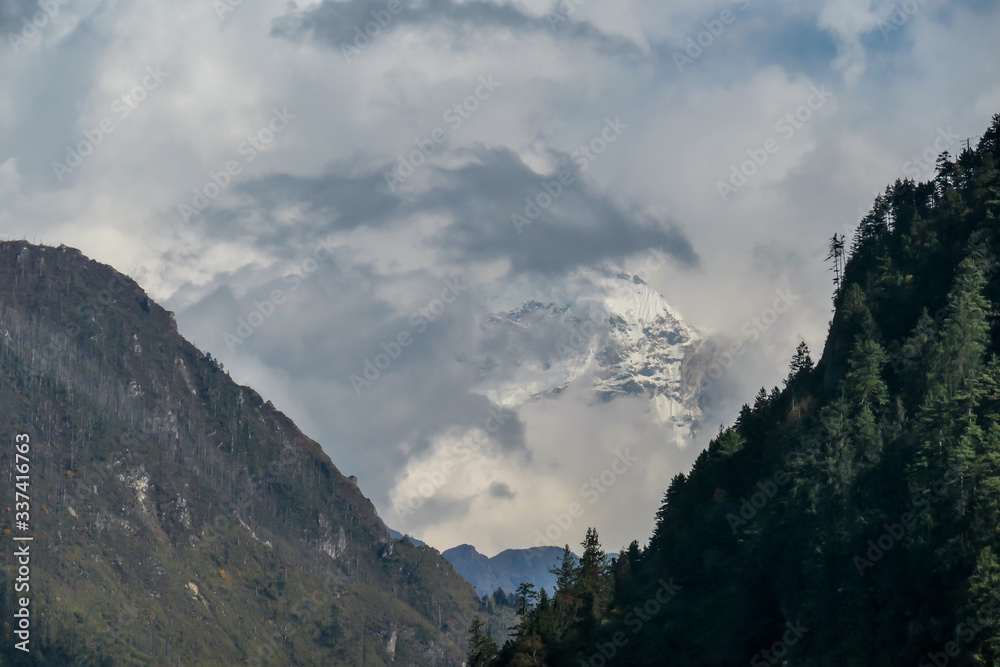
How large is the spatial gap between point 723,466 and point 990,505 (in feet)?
228

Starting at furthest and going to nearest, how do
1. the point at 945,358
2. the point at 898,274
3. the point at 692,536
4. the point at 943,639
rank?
the point at 898,274 < the point at 692,536 < the point at 945,358 < the point at 943,639

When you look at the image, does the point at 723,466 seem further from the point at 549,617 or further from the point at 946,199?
the point at 946,199

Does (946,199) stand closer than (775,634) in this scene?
No

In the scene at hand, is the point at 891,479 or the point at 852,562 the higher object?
the point at 891,479

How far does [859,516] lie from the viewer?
147250 millimetres

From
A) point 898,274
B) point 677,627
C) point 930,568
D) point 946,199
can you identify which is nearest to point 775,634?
point 677,627

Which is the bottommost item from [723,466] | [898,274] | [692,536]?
[692,536]

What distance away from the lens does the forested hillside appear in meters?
130

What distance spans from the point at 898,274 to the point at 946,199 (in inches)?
589

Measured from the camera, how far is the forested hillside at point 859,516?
130 metres

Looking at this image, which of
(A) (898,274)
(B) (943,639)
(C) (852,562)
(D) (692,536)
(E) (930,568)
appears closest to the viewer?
(B) (943,639)

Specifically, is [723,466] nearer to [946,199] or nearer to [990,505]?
[946,199]

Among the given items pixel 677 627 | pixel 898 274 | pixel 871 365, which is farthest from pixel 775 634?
pixel 898 274

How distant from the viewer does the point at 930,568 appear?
130125 mm
